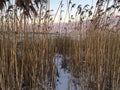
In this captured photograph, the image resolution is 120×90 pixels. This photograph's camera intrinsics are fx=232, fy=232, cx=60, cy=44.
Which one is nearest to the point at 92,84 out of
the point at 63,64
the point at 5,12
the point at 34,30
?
the point at 34,30

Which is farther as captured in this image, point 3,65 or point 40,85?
point 40,85

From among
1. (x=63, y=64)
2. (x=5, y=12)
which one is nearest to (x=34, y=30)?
(x=5, y=12)

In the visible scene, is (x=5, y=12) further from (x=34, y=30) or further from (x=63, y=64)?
(x=63, y=64)

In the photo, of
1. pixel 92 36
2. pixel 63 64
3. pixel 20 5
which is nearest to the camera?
pixel 20 5

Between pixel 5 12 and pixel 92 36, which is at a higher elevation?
pixel 5 12

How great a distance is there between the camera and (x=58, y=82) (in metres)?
2.94

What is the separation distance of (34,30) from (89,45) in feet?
1.99

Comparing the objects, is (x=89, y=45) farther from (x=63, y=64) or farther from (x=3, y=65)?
(x=63, y=64)

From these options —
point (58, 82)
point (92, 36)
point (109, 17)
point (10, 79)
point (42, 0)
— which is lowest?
point (58, 82)

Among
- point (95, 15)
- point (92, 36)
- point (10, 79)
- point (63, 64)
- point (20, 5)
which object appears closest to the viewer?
point (20, 5)

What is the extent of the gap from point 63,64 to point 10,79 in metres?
1.93

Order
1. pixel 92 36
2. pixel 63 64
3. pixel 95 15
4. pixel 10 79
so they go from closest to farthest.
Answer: pixel 10 79
pixel 95 15
pixel 92 36
pixel 63 64

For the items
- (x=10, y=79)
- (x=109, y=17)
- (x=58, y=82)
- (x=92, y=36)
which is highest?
(x=109, y=17)

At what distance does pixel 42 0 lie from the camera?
2.23m
